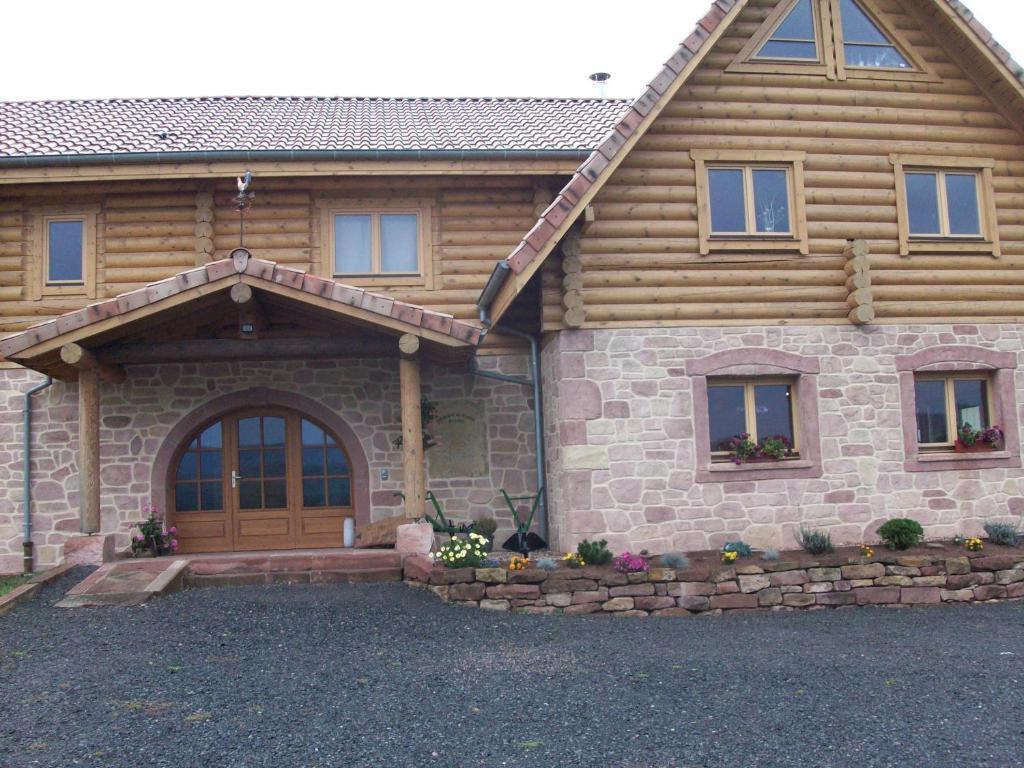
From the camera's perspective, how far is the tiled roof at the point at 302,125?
12.5 metres

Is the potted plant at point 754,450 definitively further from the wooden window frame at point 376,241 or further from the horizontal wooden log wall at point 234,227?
the wooden window frame at point 376,241

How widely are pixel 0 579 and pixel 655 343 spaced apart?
8.53 meters

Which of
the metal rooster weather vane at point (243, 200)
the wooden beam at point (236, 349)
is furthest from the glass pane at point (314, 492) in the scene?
the metal rooster weather vane at point (243, 200)

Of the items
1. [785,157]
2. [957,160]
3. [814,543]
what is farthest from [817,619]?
[957,160]

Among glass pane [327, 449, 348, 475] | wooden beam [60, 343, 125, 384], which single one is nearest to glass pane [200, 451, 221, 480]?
glass pane [327, 449, 348, 475]

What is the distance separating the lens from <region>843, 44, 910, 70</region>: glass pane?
11516 millimetres

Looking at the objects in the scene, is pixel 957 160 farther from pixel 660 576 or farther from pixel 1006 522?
pixel 660 576

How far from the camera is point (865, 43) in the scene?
1159 centimetres

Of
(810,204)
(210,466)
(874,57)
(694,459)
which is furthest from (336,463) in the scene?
(874,57)

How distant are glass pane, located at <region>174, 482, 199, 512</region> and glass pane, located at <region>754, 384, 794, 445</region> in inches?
292

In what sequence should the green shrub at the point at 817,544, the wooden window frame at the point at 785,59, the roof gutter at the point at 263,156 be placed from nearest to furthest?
the green shrub at the point at 817,544 → the wooden window frame at the point at 785,59 → the roof gutter at the point at 263,156

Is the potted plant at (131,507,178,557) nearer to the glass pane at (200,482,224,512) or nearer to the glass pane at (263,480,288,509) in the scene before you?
the glass pane at (200,482,224,512)

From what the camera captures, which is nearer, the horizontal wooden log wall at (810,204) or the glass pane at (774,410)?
the horizontal wooden log wall at (810,204)

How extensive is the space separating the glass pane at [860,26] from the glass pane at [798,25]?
0.49 meters
